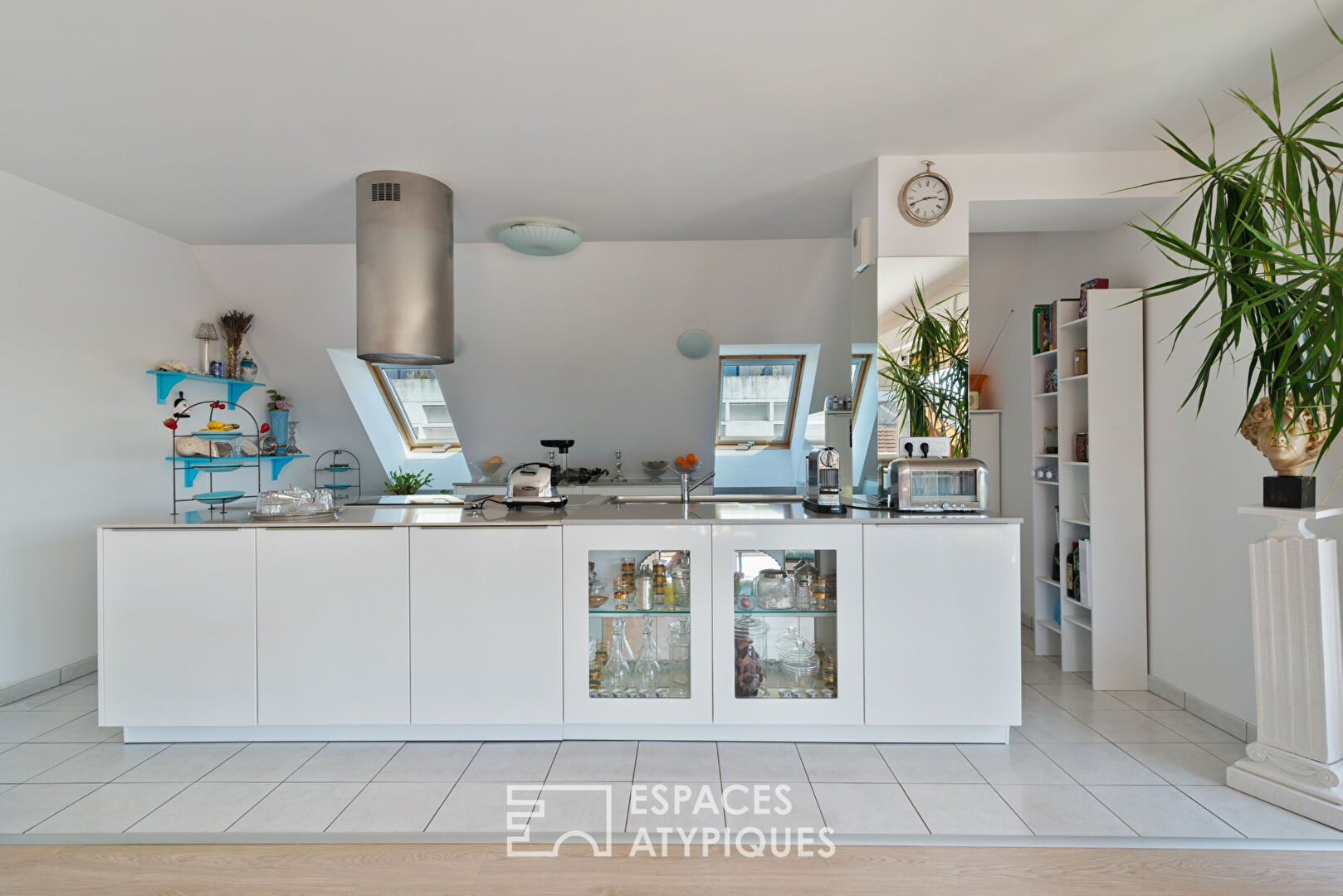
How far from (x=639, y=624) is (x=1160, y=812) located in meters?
1.85

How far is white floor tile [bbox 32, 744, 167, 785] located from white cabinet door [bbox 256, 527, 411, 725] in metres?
0.46

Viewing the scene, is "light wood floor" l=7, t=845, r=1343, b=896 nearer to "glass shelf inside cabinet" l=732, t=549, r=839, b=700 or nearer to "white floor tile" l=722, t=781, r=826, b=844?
"white floor tile" l=722, t=781, r=826, b=844

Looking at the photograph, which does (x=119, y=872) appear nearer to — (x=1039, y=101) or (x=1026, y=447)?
(x=1039, y=101)

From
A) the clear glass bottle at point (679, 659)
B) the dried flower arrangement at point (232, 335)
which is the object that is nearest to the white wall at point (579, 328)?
the dried flower arrangement at point (232, 335)

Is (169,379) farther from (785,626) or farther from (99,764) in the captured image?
(785,626)

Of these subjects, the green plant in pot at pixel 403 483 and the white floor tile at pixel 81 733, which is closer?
the white floor tile at pixel 81 733

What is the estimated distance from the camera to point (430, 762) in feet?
8.38

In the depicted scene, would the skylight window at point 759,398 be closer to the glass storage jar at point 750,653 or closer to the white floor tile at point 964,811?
the glass storage jar at point 750,653

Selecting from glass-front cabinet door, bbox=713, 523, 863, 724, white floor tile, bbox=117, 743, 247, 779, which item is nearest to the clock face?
glass-front cabinet door, bbox=713, 523, 863, 724

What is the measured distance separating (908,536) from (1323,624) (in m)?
1.24

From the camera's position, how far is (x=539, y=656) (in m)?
2.67

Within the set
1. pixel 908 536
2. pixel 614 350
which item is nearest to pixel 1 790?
pixel 908 536

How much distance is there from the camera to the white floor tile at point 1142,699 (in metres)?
3.03

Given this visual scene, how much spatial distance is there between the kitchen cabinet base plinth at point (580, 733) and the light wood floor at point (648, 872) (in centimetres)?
69
